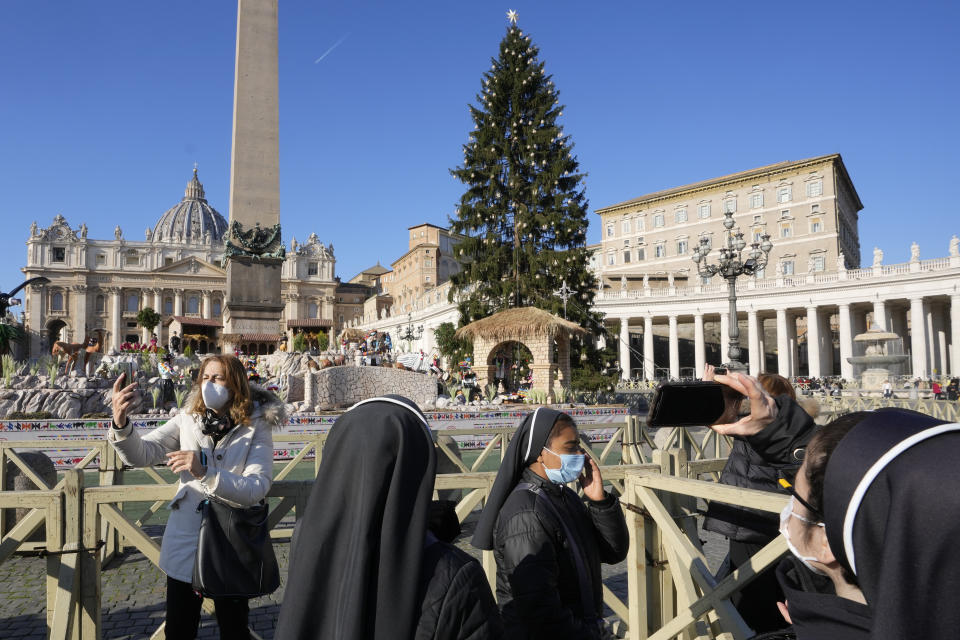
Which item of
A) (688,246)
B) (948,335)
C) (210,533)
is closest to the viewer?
(210,533)

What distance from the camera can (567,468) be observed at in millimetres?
2584

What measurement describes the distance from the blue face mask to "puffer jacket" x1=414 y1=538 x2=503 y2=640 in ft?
3.27

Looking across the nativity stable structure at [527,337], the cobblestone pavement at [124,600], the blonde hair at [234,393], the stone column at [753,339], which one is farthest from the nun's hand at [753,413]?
the stone column at [753,339]

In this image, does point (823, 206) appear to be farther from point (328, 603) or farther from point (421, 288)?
point (328, 603)

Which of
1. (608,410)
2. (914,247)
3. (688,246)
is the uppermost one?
(688,246)

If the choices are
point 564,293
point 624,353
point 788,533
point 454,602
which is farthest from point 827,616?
point 624,353

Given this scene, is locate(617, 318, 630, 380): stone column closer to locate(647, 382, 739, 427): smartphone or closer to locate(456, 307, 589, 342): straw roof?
locate(456, 307, 589, 342): straw roof

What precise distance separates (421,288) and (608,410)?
190ft

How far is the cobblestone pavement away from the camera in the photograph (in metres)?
4.30

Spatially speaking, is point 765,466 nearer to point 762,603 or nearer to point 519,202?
point 762,603

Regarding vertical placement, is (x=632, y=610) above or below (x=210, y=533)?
below

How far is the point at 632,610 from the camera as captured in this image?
3170mm

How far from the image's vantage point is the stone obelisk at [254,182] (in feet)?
69.9

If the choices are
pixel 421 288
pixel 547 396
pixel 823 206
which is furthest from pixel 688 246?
pixel 547 396
